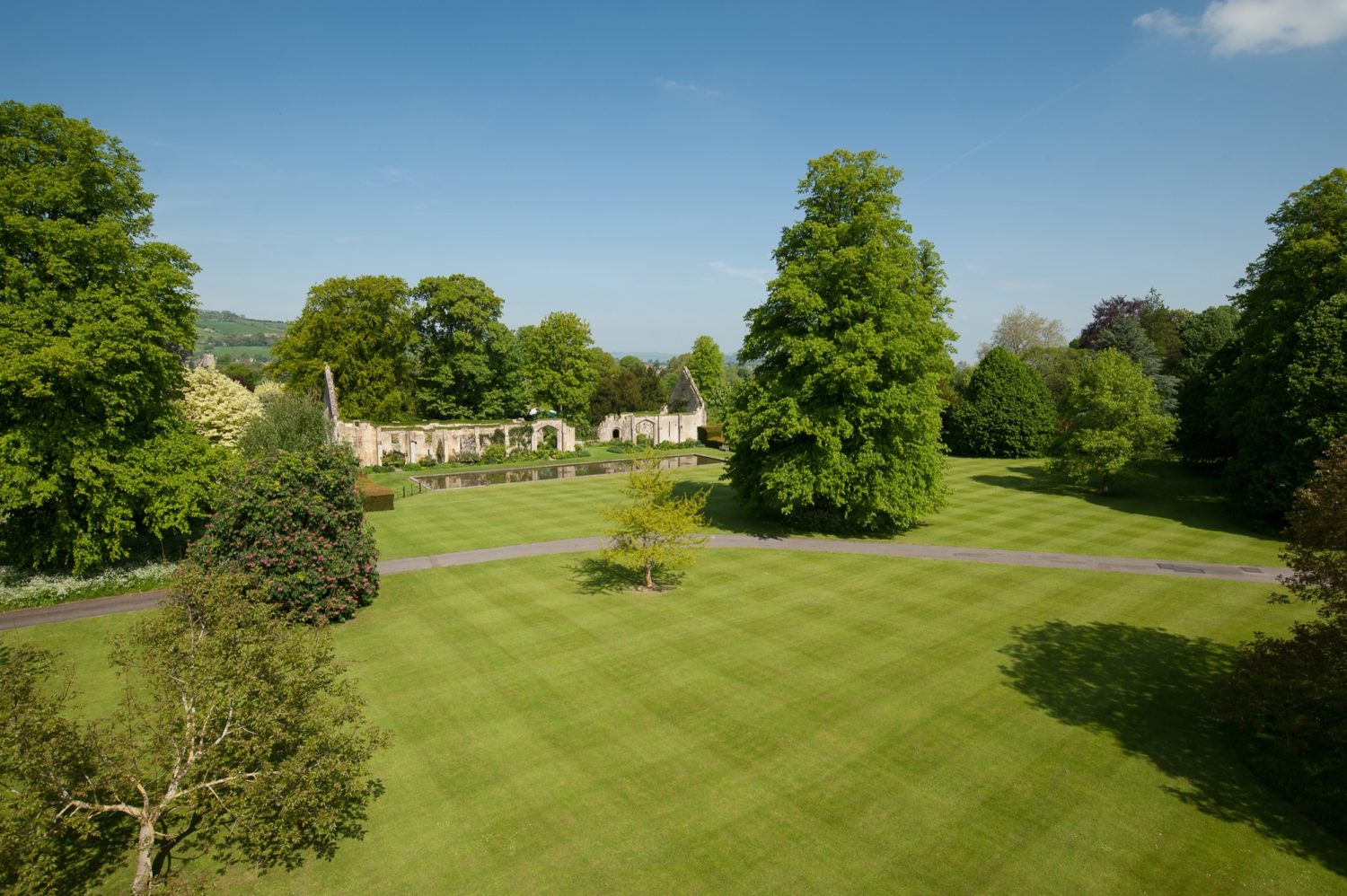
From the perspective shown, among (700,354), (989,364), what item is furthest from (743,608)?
(700,354)

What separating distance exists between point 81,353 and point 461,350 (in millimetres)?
35726

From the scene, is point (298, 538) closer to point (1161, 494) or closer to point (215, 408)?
point (215, 408)

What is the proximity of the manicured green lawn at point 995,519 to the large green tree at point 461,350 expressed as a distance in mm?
16018

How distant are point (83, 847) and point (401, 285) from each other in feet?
158

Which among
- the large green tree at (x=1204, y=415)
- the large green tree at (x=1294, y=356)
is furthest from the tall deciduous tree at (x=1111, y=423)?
the large green tree at (x=1294, y=356)

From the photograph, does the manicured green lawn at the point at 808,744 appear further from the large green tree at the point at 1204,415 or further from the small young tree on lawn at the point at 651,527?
the large green tree at the point at 1204,415

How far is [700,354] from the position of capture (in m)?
85.8

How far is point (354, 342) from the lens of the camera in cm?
5009

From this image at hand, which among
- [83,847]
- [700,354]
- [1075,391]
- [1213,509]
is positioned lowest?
[83,847]

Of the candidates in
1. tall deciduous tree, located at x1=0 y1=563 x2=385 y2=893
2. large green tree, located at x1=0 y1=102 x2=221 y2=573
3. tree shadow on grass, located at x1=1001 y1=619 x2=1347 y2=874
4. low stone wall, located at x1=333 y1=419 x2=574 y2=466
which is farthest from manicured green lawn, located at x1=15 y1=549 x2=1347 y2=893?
low stone wall, located at x1=333 y1=419 x2=574 y2=466

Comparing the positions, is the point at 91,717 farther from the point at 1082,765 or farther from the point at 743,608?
the point at 1082,765

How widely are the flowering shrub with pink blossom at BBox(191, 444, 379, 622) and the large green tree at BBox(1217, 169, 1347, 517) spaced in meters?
34.2

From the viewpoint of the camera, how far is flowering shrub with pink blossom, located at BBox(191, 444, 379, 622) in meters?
17.2

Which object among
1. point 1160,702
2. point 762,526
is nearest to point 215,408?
point 762,526
